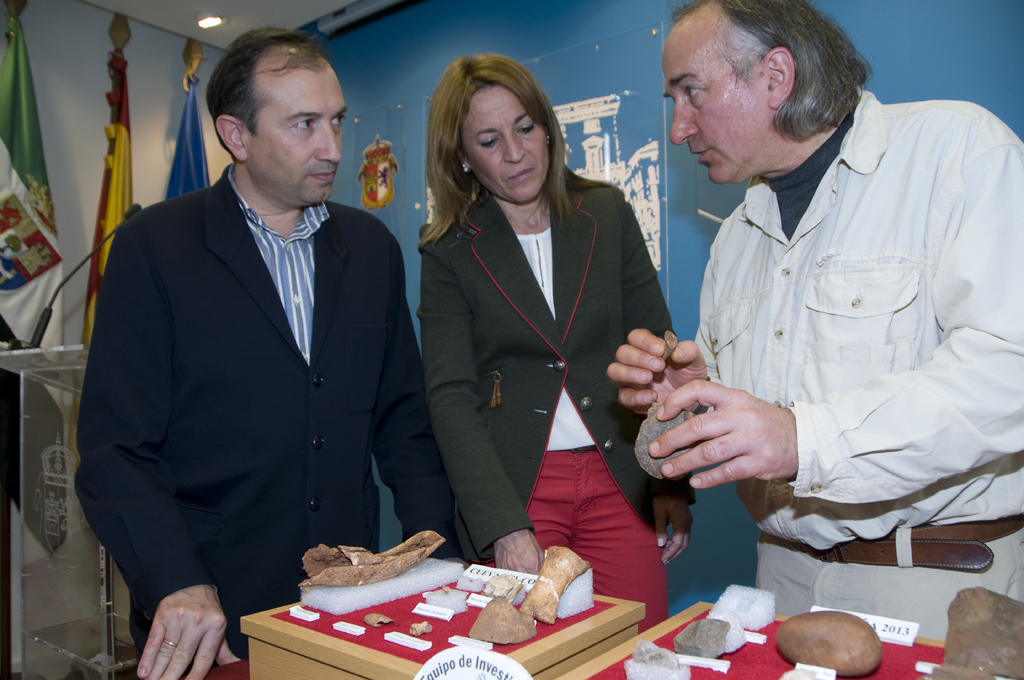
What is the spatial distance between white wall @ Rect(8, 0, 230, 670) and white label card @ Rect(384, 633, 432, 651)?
375cm

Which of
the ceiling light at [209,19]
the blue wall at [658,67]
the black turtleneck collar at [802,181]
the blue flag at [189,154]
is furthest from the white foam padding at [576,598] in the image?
the ceiling light at [209,19]

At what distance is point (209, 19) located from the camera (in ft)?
13.6

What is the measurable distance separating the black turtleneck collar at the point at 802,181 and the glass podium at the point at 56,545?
234cm

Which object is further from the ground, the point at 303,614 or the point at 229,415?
the point at 229,415

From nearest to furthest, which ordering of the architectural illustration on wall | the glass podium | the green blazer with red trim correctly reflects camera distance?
the green blazer with red trim < the glass podium < the architectural illustration on wall

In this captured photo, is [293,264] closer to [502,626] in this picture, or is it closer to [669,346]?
[669,346]

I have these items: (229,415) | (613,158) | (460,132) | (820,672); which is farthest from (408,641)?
(613,158)

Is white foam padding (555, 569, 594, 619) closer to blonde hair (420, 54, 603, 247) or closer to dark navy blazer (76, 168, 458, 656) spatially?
dark navy blazer (76, 168, 458, 656)

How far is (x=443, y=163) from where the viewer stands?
6.20 feet

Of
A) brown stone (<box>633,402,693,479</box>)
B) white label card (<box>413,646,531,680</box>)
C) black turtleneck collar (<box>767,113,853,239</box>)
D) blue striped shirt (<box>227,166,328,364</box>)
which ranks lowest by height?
white label card (<box>413,646,531,680</box>)

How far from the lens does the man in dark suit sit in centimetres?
135

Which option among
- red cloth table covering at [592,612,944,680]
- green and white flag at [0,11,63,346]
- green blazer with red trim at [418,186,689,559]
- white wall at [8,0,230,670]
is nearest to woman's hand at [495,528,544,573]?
green blazer with red trim at [418,186,689,559]

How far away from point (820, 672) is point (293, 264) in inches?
55.0

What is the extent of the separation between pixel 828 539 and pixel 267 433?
111 centimetres
